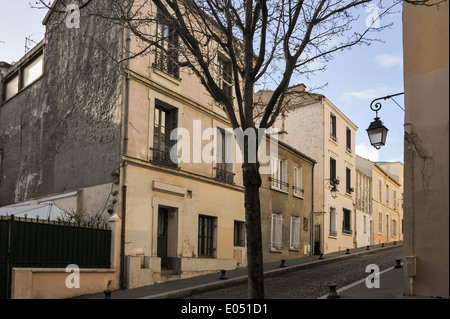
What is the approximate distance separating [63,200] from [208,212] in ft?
15.0

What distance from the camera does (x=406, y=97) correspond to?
8523mm

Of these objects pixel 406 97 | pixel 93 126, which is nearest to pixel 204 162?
pixel 93 126

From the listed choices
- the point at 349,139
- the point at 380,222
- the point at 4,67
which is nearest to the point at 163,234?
the point at 4,67

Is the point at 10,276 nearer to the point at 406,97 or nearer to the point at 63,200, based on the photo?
the point at 63,200

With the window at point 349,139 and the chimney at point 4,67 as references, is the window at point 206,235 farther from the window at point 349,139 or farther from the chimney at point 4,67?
the window at point 349,139

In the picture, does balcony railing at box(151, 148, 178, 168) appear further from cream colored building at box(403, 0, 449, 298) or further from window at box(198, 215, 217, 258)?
cream colored building at box(403, 0, 449, 298)

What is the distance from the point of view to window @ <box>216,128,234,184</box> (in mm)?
17344

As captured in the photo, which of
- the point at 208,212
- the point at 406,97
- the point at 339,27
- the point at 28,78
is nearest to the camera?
the point at 406,97

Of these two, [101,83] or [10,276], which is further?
[101,83]

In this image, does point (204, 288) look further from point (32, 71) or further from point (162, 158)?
point (32, 71)

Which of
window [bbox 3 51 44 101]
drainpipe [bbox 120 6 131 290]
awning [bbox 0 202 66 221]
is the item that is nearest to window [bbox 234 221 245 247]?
drainpipe [bbox 120 6 131 290]

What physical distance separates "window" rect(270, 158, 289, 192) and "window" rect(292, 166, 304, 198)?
4.14 ft

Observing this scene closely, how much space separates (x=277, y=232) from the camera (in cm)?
2059

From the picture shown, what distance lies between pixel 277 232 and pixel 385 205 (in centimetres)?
1953
